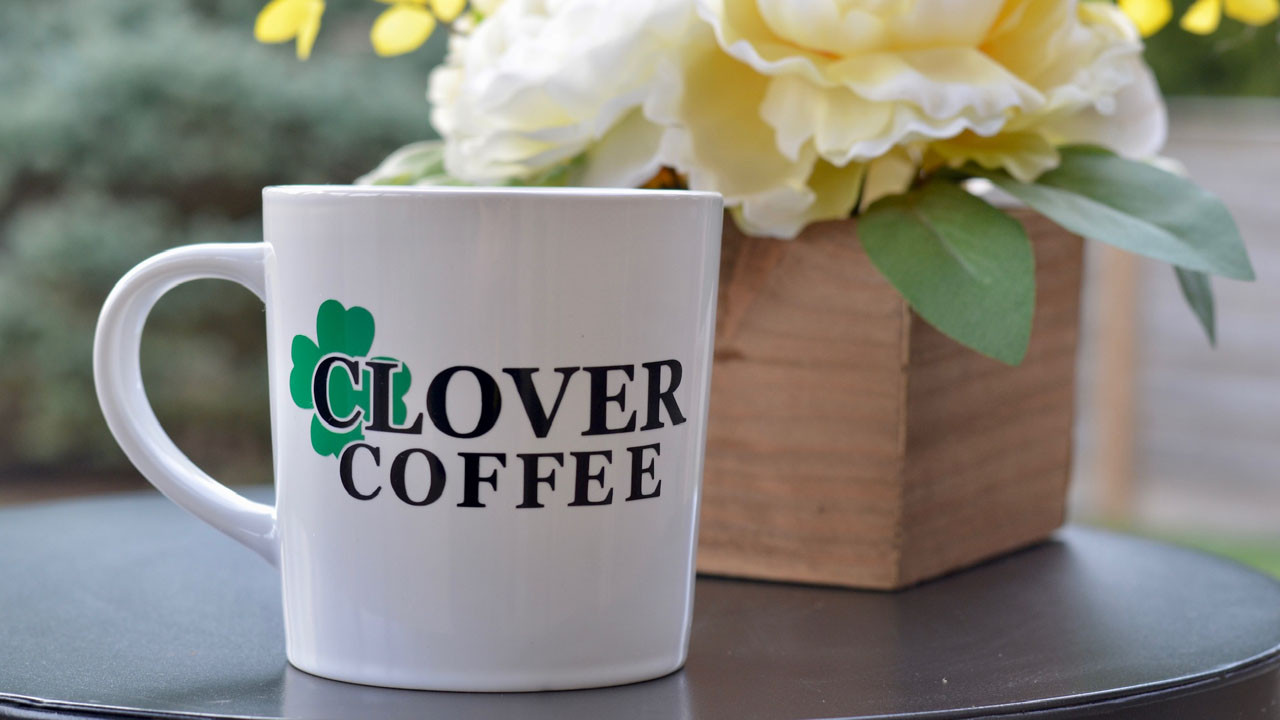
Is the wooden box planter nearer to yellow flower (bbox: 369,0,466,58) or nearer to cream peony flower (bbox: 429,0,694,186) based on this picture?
cream peony flower (bbox: 429,0,694,186)

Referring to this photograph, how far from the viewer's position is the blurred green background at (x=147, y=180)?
3.38 meters

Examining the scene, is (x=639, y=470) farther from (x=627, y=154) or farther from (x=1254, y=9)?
(x=1254, y=9)

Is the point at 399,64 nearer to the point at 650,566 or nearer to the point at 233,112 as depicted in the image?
the point at 233,112

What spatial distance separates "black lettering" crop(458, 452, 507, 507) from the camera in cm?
42

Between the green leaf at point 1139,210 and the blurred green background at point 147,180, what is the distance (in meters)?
2.90

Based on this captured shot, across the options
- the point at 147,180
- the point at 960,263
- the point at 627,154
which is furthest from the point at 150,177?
the point at 960,263

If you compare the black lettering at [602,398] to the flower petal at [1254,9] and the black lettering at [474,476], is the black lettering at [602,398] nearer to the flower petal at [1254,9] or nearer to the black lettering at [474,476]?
the black lettering at [474,476]

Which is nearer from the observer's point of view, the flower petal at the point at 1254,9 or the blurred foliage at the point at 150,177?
the flower petal at the point at 1254,9

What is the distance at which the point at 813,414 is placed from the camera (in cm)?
60

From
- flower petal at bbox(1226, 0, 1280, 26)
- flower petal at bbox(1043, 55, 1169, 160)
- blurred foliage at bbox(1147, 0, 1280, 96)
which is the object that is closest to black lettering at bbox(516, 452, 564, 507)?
flower petal at bbox(1043, 55, 1169, 160)

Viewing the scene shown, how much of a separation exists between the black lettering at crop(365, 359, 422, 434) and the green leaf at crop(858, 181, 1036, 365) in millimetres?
220

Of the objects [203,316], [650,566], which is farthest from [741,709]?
[203,316]

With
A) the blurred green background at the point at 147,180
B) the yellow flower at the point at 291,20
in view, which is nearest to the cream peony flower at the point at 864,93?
the yellow flower at the point at 291,20

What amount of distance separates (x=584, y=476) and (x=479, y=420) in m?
0.04
